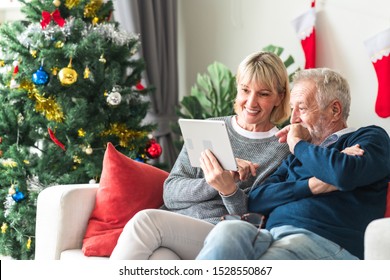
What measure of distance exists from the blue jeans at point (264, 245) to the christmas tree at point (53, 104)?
60.7 inches

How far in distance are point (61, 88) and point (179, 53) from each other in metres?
1.45

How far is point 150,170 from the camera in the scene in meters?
2.80

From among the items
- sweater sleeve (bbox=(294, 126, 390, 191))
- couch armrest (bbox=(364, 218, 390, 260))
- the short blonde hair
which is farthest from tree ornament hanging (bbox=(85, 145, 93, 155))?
couch armrest (bbox=(364, 218, 390, 260))

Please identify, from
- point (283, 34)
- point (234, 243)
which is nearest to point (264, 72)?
point (234, 243)

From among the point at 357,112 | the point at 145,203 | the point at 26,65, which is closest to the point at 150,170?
the point at 145,203

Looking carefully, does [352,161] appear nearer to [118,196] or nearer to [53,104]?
[118,196]

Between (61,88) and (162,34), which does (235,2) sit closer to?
(162,34)

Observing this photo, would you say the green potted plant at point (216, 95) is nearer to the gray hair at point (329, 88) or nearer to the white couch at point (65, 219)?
the white couch at point (65, 219)

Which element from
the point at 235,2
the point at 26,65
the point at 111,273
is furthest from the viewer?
the point at 235,2

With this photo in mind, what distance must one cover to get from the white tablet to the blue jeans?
307mm

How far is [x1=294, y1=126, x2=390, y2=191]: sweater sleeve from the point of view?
2141 mm

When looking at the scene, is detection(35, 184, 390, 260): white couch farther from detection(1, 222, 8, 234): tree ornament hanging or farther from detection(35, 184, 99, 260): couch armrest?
detection(1, 222, 8, 234): tree ornament hanging

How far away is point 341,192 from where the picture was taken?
7.33ft

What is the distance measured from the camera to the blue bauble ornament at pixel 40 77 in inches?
130
